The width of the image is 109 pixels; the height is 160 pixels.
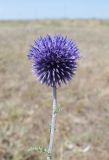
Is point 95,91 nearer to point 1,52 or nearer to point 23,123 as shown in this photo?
point 23,123

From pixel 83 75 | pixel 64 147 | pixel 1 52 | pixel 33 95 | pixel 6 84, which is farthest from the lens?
pixel 1 52

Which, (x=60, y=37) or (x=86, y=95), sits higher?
(x=86, y=95)

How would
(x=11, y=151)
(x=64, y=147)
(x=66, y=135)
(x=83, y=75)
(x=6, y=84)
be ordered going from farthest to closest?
(x=83, y=75)
(x=6, y=84)
(x=66, y=135)
(x=64, y=147)
(x=11, y=151)

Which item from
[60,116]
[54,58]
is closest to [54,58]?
[54,58]

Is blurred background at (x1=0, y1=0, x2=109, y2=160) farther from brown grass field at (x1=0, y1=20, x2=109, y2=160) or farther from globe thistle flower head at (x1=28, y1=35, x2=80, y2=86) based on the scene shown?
globe thistle flower head at (x1=28, y1=35, x2=80, y2=86)

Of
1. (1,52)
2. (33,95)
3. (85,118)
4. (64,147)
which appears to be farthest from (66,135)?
(1,52)

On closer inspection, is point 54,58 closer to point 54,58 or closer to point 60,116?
point 54,58

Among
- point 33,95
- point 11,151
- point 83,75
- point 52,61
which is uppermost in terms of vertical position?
point 83,75

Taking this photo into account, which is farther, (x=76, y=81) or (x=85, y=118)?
(x=76, y=81)
